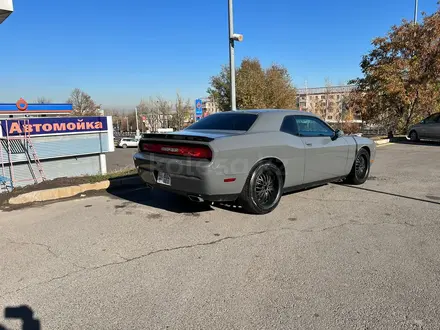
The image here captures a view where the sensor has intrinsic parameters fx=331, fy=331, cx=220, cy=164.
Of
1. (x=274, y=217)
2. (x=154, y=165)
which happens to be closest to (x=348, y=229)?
(x=274, y=217)

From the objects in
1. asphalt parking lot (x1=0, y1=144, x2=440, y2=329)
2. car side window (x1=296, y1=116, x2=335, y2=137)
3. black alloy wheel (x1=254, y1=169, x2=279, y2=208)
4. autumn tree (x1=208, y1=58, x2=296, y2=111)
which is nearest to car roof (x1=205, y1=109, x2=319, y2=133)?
car side window (x1=296, y1=116, x2=335, y2=137)

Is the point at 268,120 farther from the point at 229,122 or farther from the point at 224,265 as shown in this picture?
the point at 224,265

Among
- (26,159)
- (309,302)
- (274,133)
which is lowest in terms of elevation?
(309,302)

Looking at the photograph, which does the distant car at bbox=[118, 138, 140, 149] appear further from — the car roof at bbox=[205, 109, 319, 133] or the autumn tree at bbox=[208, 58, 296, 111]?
Answer: the car roof at bbox=[205, 109, 319, 133]

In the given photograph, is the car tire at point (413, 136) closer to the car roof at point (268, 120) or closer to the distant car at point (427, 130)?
the distant car at point (427, 130)

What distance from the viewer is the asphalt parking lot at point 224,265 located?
94.6 inches

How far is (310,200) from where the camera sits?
549 cm

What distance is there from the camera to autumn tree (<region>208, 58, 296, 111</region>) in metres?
31.0

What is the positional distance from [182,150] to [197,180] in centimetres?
49

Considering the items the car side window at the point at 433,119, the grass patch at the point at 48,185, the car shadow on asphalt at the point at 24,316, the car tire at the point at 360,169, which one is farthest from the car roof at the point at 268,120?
the car side window at the point at 433,119

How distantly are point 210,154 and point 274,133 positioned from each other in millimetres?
1228

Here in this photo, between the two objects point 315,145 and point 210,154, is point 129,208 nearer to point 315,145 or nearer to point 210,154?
point 210,154

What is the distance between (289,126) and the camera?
5.16m

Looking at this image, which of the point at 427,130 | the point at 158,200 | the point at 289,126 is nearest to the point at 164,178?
the point at 158,200
